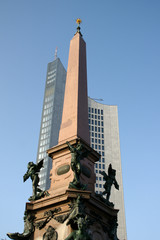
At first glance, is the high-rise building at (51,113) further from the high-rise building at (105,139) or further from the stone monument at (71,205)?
the stone monument at (71,205)

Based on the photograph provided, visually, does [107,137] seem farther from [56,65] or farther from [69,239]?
[69,239]

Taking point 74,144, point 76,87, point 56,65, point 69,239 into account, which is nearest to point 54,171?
point 74,144

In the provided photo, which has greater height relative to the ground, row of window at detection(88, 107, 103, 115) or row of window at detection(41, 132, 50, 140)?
row of window at detection(88, 107, 103, 115)

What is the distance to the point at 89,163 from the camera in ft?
42.1

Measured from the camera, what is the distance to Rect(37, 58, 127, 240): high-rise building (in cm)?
9325

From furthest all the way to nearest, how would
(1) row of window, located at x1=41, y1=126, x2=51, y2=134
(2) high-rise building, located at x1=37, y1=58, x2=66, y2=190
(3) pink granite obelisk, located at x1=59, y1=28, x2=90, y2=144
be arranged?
(1) row of window, located at x1=41, y1=126, x2=51, y2=134 → (2) high-rise building, located at x1=37, y1=58, x2=66, y2=190 → (3) pink granite obelisk, located at x1=59, y1=28, x2=90, y2=144

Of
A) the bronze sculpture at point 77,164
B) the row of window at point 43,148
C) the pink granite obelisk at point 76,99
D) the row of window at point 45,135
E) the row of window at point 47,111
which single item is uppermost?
the row of window at point 47,111

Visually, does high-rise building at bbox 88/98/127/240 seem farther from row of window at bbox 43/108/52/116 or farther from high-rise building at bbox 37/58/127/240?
row of window at bbox 43/108/52/116

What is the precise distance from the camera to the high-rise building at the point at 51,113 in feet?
312

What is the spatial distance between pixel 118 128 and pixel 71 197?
97.9 meters

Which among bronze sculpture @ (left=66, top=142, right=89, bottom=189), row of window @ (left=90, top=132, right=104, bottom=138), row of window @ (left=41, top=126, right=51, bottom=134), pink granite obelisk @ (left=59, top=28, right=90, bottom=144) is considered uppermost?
row of window @ (left=41, top=126, right=51, bottom=134)

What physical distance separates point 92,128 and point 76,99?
3475 inches

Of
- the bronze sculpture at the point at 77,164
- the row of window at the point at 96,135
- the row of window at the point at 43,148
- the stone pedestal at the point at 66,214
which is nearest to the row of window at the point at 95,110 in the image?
the row of window at the point at 96,135

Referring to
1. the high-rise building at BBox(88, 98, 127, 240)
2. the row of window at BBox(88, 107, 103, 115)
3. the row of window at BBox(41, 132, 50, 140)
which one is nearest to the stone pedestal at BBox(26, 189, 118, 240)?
the high-rise building at BBox(88, 98, 127, 240)
